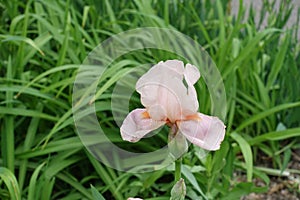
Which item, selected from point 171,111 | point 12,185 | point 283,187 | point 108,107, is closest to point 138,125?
point 171,111

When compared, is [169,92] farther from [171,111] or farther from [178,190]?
[178,190]

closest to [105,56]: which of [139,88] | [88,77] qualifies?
[88,77]

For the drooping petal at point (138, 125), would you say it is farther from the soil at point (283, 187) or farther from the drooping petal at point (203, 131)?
the soil at point (283, 187)

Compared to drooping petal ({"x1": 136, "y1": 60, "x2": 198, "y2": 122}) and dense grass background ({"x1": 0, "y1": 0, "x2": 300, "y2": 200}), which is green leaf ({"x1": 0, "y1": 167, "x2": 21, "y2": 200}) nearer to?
dense grass background ({"x1": 0, "y1": 0, "x2": 300, "y2": 200})

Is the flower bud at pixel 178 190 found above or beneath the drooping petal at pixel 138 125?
beneath

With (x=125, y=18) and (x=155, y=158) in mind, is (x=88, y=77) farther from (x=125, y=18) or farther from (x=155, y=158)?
(x=125, y=18)

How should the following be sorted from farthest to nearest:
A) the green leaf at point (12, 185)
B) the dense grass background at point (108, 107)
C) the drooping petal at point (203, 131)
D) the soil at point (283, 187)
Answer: the soil at point (283, 187) < the dense grass background at point (108, 107) < the green leaf at point (12, 185) < the drooping petal at point (203, 131)

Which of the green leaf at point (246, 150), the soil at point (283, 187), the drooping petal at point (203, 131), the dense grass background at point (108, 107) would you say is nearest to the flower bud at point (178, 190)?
the drooping petal at point (203, 131)

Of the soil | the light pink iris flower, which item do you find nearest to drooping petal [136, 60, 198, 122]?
the light pink iris flower
